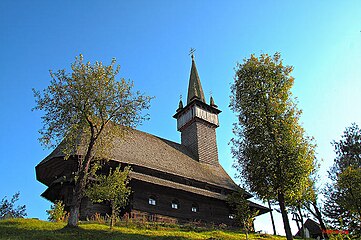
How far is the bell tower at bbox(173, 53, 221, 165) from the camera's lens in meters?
40.3

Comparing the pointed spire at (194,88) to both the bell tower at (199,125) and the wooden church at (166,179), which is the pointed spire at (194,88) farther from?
the wooden church at (166,179)

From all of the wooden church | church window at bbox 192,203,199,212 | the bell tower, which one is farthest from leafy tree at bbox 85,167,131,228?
the bell tower

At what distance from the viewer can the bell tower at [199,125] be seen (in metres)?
40.3

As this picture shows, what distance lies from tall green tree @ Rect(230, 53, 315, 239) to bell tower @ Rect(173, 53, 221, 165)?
564 inches

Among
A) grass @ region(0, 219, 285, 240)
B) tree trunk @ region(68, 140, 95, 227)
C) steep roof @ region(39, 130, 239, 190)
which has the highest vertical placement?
steep roof @ region(39, 130, 239, 190)

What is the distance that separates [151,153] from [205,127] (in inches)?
478

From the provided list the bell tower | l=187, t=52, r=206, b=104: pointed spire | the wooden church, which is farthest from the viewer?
l=187, t=52, r=206, b=104: pointed spire

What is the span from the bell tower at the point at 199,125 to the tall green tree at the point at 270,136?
47.0 ft

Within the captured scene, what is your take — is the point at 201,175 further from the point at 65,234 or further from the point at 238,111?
the point at 65,234

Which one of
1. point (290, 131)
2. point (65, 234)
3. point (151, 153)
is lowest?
point (65, 234)

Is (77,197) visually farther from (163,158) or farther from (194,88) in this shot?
(194,88)

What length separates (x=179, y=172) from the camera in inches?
1232

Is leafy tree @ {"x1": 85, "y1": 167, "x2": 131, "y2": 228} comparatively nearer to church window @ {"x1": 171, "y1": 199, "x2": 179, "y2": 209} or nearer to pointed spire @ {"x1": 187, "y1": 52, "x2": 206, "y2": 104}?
church window @ {"x1": 171, "y1": 199, "x2": 179, "y2": 209}

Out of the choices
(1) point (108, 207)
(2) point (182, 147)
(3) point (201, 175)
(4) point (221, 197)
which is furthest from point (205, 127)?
(1) point (108, 207)
